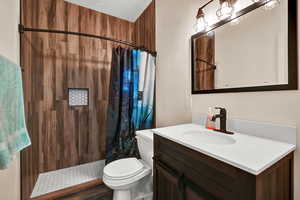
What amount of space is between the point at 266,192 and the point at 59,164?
92.9 inches

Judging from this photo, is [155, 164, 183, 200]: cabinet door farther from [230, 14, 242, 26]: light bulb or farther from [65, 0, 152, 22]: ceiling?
[65, 0, 152, 22]: ceiling

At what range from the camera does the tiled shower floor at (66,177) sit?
156 centimetres

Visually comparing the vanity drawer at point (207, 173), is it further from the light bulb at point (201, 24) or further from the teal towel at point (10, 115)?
the light bulb at point (201, 24)

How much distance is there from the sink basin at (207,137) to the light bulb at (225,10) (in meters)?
0.93

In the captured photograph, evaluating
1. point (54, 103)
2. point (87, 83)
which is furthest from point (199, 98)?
point (54, 103)

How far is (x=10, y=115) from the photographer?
2.19 ft

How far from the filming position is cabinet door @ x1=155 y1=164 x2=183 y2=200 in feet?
2.57

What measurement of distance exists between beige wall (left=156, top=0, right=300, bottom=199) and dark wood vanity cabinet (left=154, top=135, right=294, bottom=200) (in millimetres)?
238

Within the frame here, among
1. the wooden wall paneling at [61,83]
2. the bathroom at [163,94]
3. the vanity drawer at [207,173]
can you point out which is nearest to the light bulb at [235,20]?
the bathroom at [163,94]

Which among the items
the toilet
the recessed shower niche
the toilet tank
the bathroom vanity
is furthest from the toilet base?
the recessed shower niche

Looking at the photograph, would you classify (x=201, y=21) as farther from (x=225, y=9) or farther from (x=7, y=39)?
(x=7, y=39)

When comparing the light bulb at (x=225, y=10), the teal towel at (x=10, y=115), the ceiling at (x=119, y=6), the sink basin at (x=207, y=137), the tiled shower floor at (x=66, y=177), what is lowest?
the tiled shower floor at (x=66, y=177)

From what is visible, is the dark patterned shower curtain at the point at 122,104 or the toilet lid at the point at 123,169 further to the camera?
the dark patterned shower curtain at the point at 122,104

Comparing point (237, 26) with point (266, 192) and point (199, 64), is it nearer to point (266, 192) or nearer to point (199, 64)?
point (199, 64)
